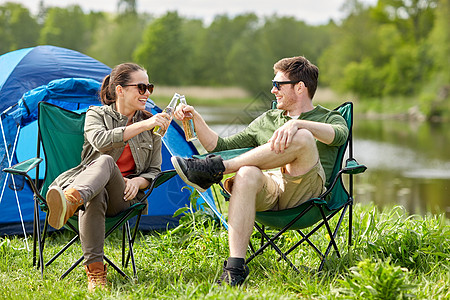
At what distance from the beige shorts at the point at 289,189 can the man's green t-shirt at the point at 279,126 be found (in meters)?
0.18

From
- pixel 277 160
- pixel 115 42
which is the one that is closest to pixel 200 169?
pixel 277 160

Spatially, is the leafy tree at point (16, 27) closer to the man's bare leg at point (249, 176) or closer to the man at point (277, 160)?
the man at point (277, 160)

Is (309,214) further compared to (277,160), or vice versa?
(309,214)

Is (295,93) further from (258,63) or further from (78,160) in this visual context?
(258,63)

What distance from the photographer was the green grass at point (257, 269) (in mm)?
2068

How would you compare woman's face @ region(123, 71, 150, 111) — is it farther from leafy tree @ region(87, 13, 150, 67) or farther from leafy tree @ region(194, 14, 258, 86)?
leafy tree @ region(87, 13, 150, 67)

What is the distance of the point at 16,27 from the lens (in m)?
36.6

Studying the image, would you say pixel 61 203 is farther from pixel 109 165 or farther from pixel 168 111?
pixel 168 111

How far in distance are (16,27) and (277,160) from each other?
37.8m

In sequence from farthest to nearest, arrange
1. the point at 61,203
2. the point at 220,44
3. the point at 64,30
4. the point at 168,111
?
the point at 64,30, the point at 220,44, the point at 168,111, the point at 61,203

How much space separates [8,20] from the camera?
37219 mm

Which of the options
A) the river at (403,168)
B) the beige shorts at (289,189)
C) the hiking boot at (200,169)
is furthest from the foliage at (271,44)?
the hiking boot at (200,169)

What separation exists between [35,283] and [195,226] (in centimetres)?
98

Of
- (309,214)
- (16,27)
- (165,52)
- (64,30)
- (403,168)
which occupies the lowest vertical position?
(165,52)
